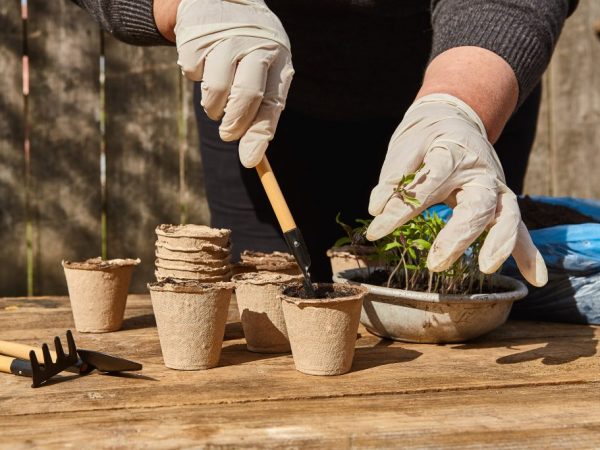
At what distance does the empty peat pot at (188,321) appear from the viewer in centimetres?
117

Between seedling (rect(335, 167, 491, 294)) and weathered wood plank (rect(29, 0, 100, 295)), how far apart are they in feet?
5.55

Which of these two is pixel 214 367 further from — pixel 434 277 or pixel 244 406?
pixel 434 277

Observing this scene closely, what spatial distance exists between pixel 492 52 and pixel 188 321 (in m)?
0.83

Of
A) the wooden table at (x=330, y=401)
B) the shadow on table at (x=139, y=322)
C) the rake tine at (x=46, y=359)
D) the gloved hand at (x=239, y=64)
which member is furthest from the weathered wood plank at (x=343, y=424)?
the gloved hand at (x=239, y=64)

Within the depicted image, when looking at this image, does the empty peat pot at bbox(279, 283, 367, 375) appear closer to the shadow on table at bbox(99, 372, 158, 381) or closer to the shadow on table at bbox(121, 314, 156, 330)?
the shadow on table at bbox(99, 372, 158, 381)

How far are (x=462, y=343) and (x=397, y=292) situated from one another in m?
0.19

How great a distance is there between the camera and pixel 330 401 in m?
1.02

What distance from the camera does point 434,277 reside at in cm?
147

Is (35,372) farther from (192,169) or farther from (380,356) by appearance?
(192,169)

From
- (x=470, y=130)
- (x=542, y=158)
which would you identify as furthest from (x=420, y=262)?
(x=542, y=158)

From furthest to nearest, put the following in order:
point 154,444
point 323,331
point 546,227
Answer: point 546,227
point 323,331
point 154,444

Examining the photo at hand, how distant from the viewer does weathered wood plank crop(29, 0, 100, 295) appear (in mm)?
2809

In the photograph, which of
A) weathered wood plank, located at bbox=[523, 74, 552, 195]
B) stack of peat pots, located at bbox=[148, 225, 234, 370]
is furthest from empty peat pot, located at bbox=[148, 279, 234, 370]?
weathered wood plank, located at bbox=[523, 74, 552, 195]

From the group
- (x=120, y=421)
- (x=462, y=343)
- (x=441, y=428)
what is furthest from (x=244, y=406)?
(x=462, y=343)
